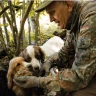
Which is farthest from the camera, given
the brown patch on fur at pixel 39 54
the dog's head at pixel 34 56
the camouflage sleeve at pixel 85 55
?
the brown patch on fur at pixel 39 54

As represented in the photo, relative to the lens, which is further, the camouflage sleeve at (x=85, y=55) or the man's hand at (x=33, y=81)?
the man's hand at (x=33, y=81)

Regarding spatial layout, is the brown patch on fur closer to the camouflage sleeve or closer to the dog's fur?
the dog's fur

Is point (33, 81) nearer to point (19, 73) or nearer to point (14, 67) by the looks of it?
point (19, 73)

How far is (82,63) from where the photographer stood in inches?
95.9

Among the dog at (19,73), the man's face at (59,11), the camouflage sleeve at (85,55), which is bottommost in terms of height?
the dog at (19,73)

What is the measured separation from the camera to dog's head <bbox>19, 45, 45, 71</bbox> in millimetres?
3656

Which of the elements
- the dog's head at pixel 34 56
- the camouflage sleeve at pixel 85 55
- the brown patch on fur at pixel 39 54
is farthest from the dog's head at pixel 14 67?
the camouflage sleeve at pixel 85 55

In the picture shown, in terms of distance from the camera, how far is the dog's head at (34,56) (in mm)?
3656

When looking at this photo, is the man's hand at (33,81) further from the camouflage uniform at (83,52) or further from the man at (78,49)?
the camouflage uniform at (83,52)


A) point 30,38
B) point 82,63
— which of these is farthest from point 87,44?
point 30,38

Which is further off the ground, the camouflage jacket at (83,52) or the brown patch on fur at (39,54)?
the camouflage jacket at (83,52)

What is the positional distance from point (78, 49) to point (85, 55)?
11 centimetres

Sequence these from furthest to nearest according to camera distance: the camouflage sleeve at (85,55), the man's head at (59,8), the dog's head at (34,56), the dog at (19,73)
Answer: the dog's head at (34,56)
the dog at (19,73)
the man's head at (59,8)
the camouflage sleeve at (85,55)

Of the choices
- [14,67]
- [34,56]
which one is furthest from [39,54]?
[14,67]
